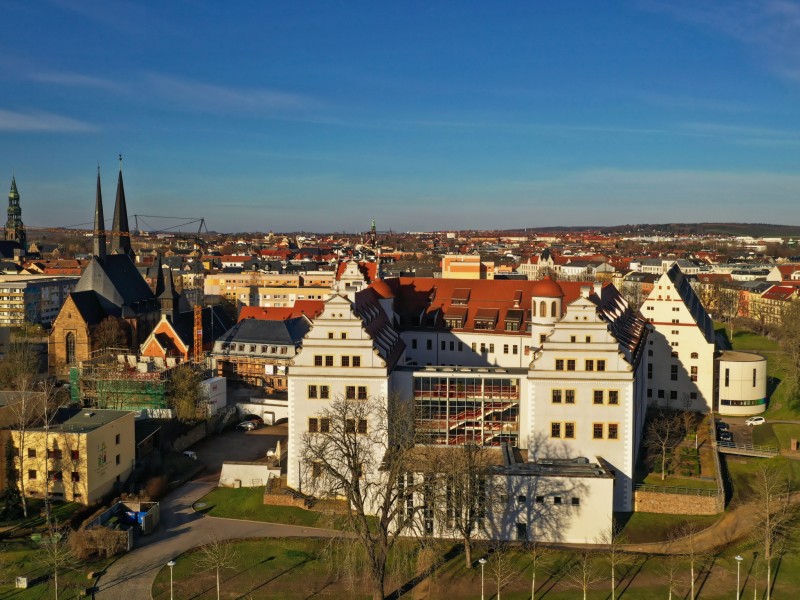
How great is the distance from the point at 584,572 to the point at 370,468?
1486 cm

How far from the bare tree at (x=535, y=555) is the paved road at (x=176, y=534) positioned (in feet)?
35.5

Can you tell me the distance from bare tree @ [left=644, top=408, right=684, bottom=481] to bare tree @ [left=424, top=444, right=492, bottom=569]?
1465cm

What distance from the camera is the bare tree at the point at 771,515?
36.7 meters

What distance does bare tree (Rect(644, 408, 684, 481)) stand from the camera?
5174 cm

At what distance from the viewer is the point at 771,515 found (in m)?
42.4

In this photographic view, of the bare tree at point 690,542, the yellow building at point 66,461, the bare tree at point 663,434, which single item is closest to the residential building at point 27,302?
the yellow building at point 66,461

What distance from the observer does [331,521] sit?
3709 cm

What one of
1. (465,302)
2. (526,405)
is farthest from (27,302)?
(526,405)

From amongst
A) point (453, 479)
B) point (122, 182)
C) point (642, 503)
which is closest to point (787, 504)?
point (642, 503)

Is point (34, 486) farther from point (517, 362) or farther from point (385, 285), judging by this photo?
point (517, 362)

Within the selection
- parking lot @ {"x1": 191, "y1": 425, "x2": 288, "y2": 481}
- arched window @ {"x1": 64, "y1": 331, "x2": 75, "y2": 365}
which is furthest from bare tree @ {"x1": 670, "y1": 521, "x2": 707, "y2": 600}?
arched window @ {"x1": 64, "y1": 331, "x2": 75, "y2": 365}

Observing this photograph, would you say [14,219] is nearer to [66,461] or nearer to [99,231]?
[99,231]

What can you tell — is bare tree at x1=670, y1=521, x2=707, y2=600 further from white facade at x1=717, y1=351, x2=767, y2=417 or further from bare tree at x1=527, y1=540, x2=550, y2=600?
white facade at x1=717, y1=351, x2=767, y2=417

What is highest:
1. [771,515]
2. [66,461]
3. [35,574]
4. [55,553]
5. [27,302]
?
[27,302]
